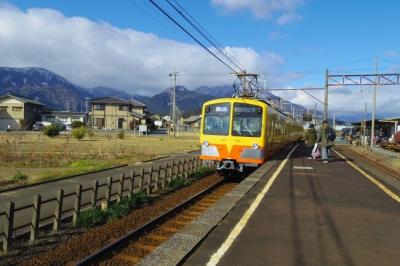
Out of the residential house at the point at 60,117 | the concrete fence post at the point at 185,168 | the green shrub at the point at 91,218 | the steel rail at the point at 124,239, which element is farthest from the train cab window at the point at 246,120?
the residential house at the point at 60,117

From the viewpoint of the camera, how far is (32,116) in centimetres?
10025

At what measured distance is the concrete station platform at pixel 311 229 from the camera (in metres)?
5.99

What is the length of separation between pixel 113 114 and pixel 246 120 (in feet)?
273

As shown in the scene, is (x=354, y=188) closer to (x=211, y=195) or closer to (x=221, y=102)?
(x=211, y=195)

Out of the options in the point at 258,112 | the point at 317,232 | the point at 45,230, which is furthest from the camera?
the point at 258,112

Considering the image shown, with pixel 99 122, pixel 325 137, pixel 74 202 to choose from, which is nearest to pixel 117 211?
pixel 74 202

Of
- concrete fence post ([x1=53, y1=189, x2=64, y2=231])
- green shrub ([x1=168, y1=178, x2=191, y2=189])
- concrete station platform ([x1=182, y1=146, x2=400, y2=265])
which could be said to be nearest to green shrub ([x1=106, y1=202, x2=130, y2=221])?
concrete fence post ([x1=53, y1=189, x2=64, y2=231])

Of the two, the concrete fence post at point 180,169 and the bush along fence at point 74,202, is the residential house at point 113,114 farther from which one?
the bush along fence at point 74,202

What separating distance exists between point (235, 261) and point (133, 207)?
22.0 ft

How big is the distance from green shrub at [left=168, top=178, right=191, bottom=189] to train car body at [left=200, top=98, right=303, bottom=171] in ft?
3.54

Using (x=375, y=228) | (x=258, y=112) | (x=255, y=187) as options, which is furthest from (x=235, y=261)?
(x=258, y=112)

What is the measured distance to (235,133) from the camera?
17.1 meters

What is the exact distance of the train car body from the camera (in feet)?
55.6

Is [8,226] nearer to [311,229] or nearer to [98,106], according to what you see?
[311,229]
